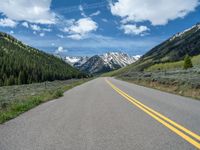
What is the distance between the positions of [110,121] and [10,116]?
137 inches

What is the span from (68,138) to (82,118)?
2.87m

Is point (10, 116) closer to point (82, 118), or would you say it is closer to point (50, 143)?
point (82, 118)

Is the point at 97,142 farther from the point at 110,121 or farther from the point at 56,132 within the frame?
the point at 110,121

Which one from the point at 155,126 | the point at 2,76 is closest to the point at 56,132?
the point at 155,126

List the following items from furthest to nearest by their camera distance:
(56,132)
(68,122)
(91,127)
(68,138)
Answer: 1. (68,122)
2. (91,127)
3. (56,132)
4. (68,138)

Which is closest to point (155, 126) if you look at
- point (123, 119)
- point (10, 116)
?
point (123, 119)

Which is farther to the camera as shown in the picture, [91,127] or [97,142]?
[91,127]

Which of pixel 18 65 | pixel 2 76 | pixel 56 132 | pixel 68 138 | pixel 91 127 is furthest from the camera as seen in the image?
pixel 18 65

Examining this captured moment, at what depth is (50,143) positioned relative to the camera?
5.82 meters

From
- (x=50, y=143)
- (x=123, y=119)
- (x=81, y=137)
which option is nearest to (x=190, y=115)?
(x=123, y=119)

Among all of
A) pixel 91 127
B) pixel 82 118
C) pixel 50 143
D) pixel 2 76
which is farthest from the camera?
pixel 2 76

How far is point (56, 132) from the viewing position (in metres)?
6.93

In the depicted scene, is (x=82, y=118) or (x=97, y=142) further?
(x=82, y=118)

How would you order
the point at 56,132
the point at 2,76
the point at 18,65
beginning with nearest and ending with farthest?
the point at 56,132 < the point at 2,76 < the point at 18,65
